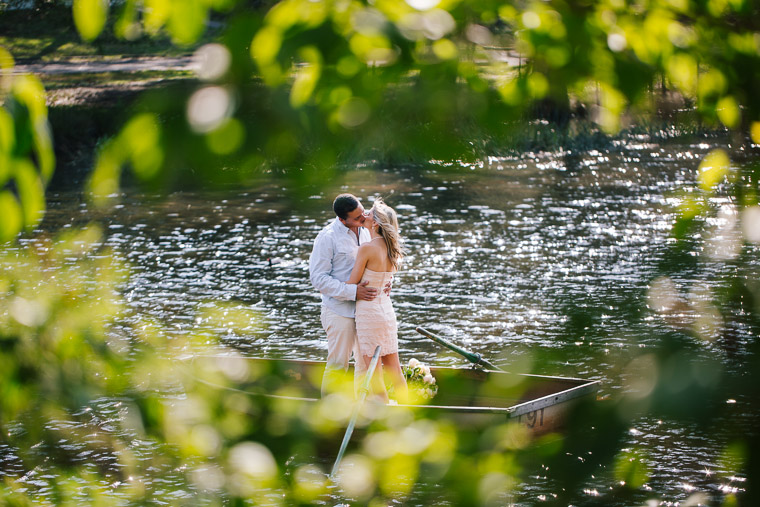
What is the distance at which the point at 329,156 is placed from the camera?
1.54 meters

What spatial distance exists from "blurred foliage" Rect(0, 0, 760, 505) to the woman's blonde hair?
15.3ft

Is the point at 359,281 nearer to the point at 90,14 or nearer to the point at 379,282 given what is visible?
the point at 379,282

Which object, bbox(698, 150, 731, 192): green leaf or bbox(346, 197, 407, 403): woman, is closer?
bbox(698, 150, 731, 192): green leaf

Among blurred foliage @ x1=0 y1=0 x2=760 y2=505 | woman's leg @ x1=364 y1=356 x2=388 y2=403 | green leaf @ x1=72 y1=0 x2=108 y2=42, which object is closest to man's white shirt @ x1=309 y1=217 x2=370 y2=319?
woman's leg @ x1=364 y1=356 x2=388 y2=403

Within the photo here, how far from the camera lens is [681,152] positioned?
30641 mm

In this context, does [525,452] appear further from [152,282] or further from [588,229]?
[588,229]

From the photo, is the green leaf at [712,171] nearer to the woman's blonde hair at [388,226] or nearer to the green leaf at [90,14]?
the green leaf at [90,14]

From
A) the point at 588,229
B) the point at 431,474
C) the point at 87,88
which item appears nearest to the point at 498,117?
the point at 431,474

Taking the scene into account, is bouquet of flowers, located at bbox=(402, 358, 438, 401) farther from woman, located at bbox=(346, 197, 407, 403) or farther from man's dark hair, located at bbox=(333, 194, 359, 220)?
man's dark hair, located at bbox=(333, 194, 359, 220)

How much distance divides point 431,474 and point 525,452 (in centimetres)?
23

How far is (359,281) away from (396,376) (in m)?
1.11

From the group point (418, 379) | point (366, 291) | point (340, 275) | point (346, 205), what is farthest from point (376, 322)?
point (418, 379)

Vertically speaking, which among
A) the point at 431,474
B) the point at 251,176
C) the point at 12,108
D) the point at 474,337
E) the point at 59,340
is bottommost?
the point at 474,337

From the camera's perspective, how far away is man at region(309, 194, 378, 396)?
24.5 ft
